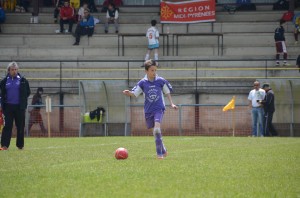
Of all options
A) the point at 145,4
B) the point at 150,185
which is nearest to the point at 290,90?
the point at 145,4

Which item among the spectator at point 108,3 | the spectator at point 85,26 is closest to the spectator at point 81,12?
the spectator at point 85,26

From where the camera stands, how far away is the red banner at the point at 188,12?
128ft

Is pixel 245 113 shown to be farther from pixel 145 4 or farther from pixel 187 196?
pixel 187 196

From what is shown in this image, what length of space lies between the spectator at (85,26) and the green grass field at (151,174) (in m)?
20.7

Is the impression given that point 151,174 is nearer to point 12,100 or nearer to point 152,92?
point 152,92

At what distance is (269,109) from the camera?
3012cm

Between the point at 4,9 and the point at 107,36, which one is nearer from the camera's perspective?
the point at 107,36

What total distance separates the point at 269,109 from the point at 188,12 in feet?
34.2

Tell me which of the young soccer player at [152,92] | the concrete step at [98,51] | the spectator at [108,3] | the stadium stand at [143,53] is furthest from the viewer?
the spectator at [108,3]

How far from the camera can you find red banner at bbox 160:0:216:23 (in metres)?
38.9

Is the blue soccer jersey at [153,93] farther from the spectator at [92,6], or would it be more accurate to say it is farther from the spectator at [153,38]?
the spectator at [92,6]

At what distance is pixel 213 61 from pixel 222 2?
24.3 feet

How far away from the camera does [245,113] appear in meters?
31.5

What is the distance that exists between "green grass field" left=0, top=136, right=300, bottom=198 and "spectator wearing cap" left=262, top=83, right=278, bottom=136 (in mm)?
12038
